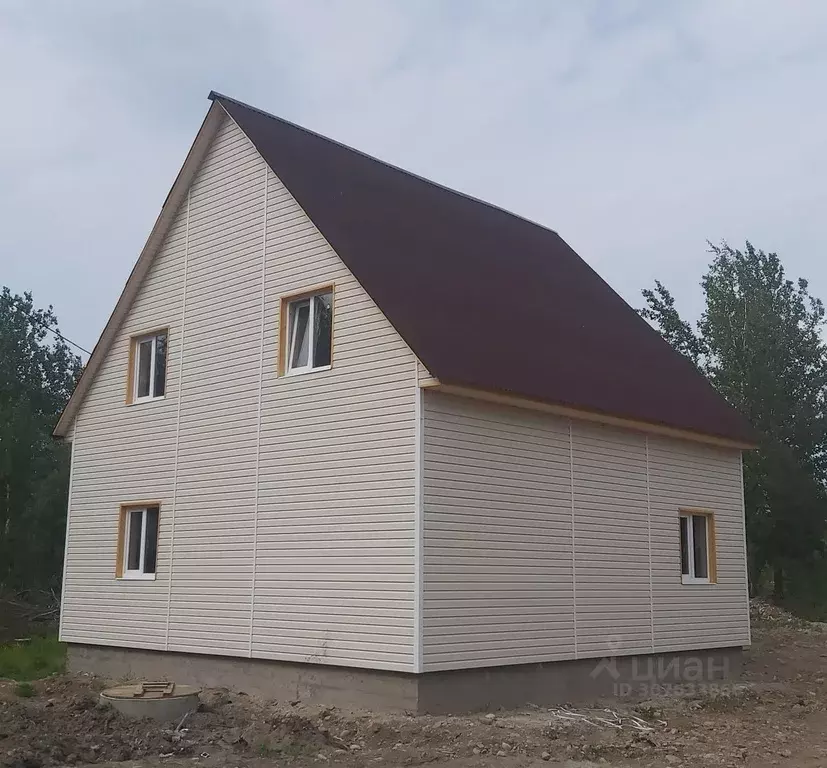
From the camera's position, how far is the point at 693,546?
15.7 m

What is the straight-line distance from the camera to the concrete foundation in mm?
11156

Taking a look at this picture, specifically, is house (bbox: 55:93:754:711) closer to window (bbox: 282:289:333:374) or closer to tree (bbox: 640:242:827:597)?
window (bbox: 282:289:333:374)

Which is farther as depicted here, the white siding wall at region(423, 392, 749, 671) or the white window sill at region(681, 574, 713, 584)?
the white window sill at region(681, 574, 713, 584)

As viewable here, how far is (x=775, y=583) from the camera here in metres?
28.6

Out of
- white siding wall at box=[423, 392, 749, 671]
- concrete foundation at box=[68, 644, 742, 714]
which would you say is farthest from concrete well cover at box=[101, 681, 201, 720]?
white siding wall at box=[423, 392, 749, 671]

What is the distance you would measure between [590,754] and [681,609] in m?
5.37

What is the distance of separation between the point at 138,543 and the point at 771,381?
20409 millimetres

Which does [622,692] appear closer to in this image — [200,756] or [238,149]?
[200,756]

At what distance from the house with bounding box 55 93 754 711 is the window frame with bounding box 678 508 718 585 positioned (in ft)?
0.16

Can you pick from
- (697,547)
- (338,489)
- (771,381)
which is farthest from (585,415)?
(771,381)

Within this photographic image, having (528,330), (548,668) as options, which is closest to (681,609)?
(548,668)

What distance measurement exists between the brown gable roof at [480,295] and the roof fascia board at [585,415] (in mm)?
124

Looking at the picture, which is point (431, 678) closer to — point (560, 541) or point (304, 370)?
point (560, 541)

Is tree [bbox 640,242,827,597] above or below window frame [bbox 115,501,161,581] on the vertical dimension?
above
